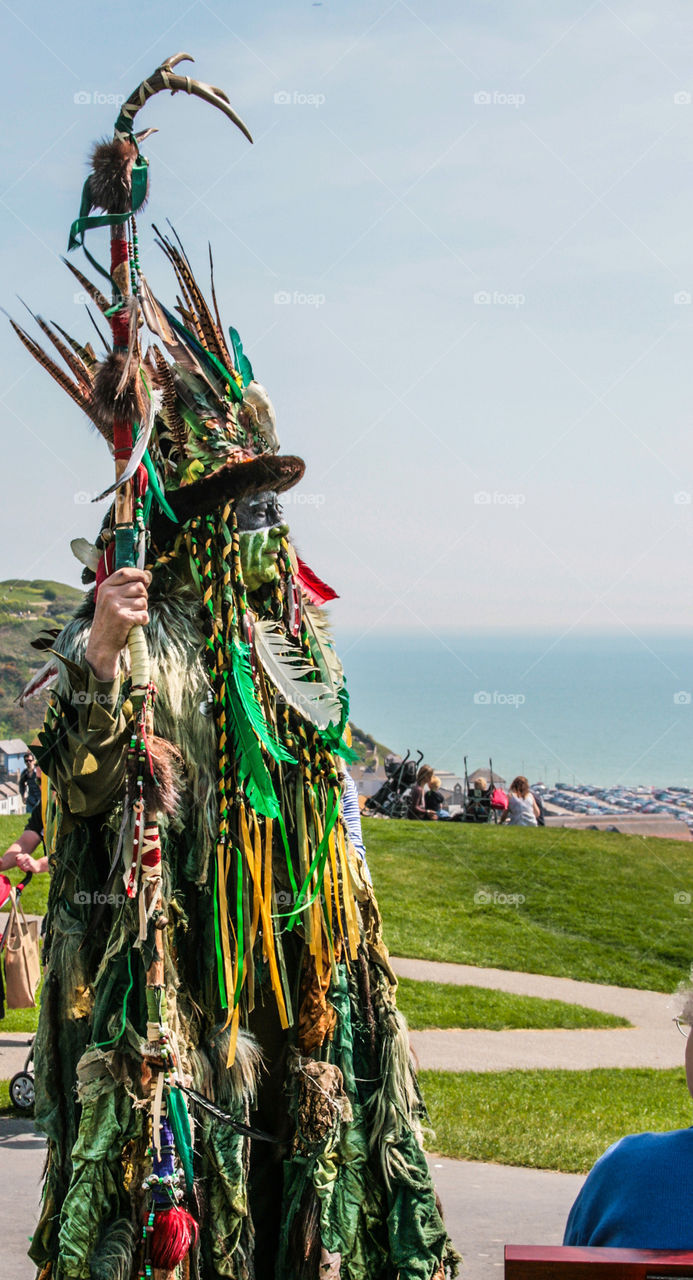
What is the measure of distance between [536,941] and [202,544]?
29.1ft

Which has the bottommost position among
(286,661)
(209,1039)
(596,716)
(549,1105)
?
(549,1105)

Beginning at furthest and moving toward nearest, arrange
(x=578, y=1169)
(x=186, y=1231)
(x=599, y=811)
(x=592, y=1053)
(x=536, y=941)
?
(x=599, y=811)
(x=536, y=941)
(x=592, y=1053)
(x=578, y=1169)
(x=186, y=1231)

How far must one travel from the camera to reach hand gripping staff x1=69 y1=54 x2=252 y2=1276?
105 inches

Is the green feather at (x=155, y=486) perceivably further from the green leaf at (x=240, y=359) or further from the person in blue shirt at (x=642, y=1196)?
the person in blue shirt at (x=642, y=1196)

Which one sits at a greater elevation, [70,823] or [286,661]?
[286,661]

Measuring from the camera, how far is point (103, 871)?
300 cm

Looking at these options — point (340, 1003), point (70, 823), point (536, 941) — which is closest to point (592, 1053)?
point (536, 941)

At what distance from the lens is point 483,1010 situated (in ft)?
29.4

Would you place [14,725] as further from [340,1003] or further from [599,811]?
[340,1003]

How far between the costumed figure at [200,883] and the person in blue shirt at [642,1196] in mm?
1107

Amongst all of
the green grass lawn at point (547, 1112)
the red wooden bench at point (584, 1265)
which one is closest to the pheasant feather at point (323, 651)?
the red wooden bench at point (584, 1265)

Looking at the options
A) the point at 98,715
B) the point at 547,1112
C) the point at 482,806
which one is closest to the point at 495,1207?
the point at 547,1112

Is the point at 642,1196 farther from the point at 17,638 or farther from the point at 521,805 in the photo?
the point at 17,638

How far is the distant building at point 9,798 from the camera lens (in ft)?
61.9
